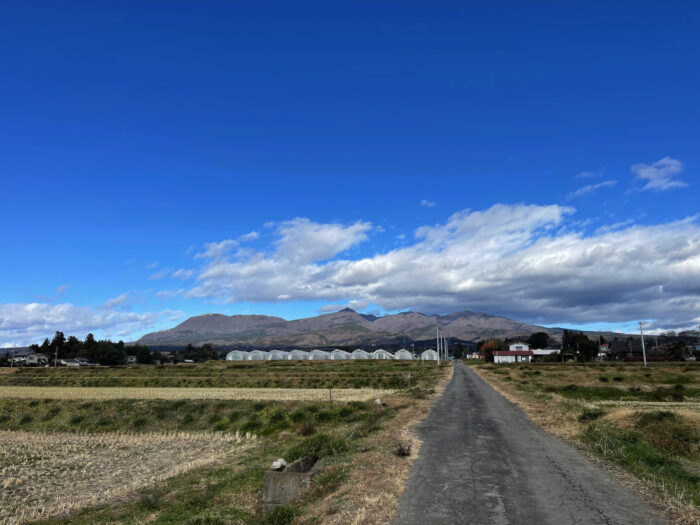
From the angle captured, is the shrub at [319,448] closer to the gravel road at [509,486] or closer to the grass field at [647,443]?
the gravel road at [509,486]

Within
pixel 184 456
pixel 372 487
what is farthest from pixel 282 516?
pixel 184 456

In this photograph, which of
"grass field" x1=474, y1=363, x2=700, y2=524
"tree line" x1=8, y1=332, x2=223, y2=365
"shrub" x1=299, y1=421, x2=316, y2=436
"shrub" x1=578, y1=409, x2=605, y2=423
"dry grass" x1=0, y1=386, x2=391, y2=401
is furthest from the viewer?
"tree line" x1=8, y1=332, x2=223, y2=365

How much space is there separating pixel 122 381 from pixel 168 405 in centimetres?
4577

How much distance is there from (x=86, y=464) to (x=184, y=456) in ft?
16.3

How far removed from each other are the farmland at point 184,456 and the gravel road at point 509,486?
126cm

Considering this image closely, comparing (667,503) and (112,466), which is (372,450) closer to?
(667,503)

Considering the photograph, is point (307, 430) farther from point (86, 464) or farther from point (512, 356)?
point (512, 356)

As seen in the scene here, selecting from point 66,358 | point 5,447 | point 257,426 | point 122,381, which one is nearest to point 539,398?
point 257,426

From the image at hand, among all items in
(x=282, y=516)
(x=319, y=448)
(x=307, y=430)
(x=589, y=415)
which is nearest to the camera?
(x=282, y=516)

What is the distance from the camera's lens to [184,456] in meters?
24.7

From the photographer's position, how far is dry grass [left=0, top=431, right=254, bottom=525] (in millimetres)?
17327

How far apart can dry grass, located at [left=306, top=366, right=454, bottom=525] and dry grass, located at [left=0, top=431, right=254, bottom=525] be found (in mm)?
9736

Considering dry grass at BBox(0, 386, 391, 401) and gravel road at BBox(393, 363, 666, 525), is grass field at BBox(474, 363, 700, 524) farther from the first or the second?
dry grass at BBox(0, 386, 391, 401)

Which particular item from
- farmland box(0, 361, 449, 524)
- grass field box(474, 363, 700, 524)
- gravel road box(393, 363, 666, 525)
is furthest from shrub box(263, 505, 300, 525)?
grass field box(474, 363, 700, 524)
